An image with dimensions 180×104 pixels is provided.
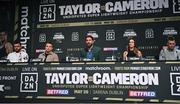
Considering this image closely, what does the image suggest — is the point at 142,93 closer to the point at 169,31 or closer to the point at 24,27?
the point at 169,31

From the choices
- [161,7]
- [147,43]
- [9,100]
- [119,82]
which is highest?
[161,7]

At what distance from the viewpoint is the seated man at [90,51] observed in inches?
223

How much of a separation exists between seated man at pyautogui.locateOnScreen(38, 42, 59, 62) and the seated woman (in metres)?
1.54

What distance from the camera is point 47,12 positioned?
611 cm

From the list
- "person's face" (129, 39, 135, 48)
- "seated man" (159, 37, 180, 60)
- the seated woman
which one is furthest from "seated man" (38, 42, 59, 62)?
"seated man" (159, 37, 180, 60)

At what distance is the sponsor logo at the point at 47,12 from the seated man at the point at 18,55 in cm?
81

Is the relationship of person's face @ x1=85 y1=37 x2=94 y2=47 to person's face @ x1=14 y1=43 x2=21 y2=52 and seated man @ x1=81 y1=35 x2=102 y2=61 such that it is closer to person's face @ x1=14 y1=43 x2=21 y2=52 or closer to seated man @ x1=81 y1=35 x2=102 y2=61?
seated man @ x1=81 y1=35 x2=102 y2=61

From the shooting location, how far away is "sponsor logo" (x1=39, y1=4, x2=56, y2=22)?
606cm

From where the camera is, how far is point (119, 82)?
14.8 ft

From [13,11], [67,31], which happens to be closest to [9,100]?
[67,31]

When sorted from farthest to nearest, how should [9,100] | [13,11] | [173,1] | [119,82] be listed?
[13,11]
[173,1]
[9,100]
[119,82]

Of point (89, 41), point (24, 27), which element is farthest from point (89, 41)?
point (24, 27)

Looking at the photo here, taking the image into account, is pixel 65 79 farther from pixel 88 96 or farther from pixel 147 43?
pixel 147 43

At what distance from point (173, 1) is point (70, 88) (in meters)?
2.75
